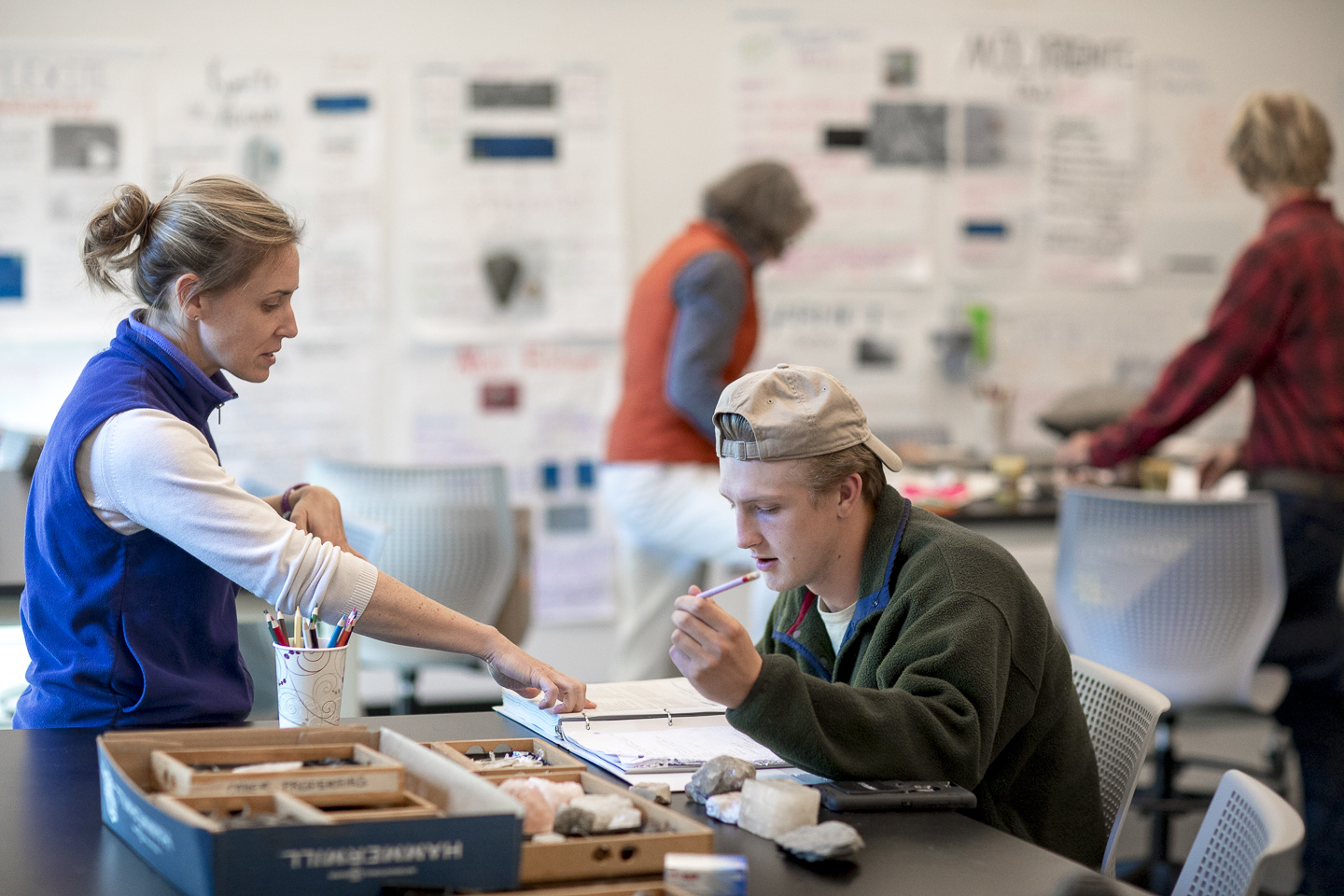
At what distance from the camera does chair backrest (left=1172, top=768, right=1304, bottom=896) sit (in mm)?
1156

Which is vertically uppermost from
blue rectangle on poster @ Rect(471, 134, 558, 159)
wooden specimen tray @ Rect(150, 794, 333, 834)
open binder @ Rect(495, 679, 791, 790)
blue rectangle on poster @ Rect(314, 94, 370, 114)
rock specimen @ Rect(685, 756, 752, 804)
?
blue rectangle on poster @ Rect(314, 94, 370, 114)

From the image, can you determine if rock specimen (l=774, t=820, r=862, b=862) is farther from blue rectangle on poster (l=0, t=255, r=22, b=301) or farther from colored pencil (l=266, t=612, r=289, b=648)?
blue rectangle on poster (l=0, t=255, r=22, b=301)

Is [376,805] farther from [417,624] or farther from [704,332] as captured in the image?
[704,332]

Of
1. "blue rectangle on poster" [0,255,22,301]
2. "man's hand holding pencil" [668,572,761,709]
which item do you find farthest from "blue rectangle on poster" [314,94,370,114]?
"man's hand holding pencil" [668,572,761,709]

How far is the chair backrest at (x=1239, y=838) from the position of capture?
3.79ft

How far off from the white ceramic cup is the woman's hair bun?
603 millimetres

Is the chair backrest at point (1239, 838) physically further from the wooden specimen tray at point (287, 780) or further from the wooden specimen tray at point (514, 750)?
the wooden specimen tray at point (287, 780)

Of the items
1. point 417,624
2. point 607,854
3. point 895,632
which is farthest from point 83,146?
point 607,854

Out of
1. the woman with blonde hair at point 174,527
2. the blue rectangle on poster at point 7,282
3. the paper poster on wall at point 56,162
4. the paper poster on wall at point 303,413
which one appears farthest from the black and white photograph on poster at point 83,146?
the woman with blonde hair at point 174,527

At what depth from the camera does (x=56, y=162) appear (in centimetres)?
448

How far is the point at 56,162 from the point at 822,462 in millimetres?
3830

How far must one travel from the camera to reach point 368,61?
4.63 meters

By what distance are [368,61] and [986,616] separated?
380cm

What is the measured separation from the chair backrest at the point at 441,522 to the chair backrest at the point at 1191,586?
1.45m
